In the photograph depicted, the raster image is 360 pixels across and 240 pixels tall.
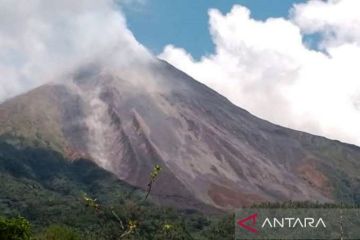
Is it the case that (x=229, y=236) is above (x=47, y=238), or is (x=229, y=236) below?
above

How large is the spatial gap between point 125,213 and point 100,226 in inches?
350

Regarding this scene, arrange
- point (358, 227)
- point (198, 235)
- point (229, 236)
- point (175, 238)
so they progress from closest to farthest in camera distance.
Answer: point (358, 227), point (175, 238), point (229, 236), point (198, 235)

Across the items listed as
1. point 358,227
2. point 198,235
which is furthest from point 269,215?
point 198,235

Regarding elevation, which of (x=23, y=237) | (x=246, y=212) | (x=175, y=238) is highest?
(x=175, y=238)

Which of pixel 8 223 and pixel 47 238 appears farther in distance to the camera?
pixel 47 238

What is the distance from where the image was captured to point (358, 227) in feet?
447

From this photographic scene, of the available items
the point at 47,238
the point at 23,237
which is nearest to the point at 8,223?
the point at 23,237

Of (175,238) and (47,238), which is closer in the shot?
(47,238)

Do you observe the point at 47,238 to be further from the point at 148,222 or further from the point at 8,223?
the point at 148,222

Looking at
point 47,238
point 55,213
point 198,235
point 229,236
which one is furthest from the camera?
point 55,213

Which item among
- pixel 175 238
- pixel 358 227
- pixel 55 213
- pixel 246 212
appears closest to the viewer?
pixel 246 212

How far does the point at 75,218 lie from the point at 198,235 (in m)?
36.4

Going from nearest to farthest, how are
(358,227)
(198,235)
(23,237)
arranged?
(23,237) → (358,227) → (198,235)

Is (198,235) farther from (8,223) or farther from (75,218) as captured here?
(8,223)
